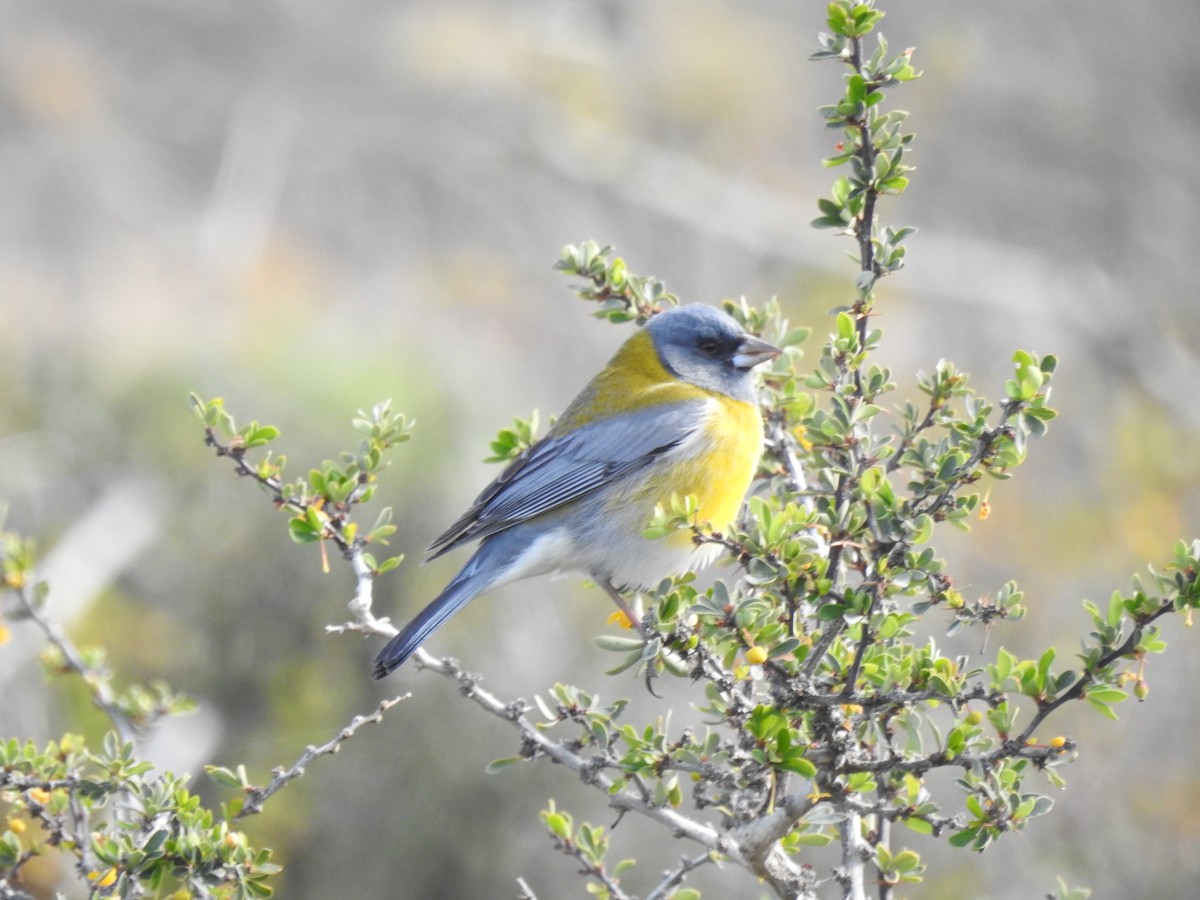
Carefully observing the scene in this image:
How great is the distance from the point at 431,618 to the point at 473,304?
938cm

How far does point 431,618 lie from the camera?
10.8 feet

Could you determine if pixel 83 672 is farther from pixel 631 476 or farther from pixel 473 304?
pixel 473 304

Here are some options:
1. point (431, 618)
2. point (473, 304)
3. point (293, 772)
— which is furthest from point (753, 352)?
point (473, 304)

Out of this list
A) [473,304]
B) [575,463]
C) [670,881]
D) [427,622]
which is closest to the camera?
[670,881]

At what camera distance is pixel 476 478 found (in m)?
6.42

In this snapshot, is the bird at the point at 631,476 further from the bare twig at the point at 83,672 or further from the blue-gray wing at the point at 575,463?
the bare twig at the point at 83,672

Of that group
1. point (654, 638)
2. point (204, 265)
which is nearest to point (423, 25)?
point (204, 265)

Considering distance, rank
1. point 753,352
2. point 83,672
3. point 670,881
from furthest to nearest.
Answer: point 753,352, point 83,672, point 670,881

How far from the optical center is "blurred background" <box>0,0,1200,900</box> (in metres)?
5.51

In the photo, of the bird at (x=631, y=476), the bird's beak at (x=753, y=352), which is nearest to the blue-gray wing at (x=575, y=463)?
the bird at (x=631, y=476)

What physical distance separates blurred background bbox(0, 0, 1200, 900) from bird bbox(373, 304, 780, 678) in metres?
1.27

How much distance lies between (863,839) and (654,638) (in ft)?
2.22

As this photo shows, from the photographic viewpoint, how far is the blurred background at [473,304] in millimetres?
5512

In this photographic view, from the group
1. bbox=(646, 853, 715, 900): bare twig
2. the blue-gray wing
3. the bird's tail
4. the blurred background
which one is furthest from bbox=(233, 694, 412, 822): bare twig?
the blurred background
